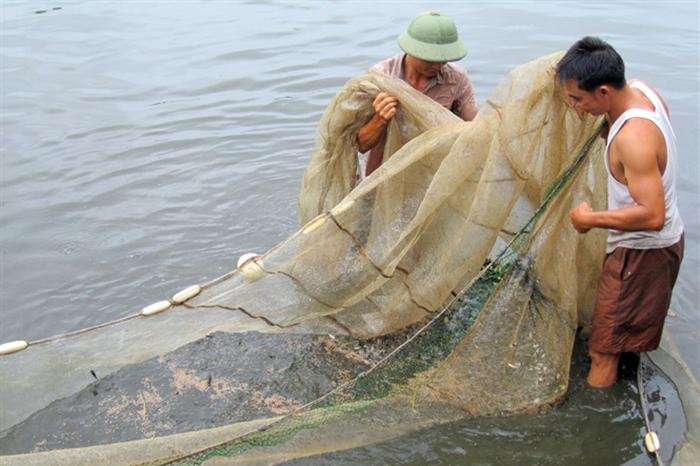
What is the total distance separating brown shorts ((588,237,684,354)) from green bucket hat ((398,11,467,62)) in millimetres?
1425

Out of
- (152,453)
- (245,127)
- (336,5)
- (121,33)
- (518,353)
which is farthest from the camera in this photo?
(336,5)

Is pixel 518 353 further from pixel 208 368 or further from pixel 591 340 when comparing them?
pixel 208 368

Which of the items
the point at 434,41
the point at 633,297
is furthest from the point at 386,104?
the point at 633,297

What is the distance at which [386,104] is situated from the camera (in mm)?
3844

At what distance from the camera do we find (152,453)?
2.97 m

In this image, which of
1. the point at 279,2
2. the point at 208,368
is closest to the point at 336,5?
the point at 279,2

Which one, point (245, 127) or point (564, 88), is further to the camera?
point (245, 127)

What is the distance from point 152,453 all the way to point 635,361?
262 cm

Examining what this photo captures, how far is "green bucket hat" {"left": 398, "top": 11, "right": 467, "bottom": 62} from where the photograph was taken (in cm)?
406

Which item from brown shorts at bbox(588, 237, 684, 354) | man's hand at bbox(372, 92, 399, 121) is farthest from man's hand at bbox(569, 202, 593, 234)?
man's hand at bbox(372, 92, 399, 121)

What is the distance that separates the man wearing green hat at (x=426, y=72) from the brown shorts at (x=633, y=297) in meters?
1.40

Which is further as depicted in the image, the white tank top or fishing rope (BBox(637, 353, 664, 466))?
fishing rope (BBox(637, 353, 664, 466))

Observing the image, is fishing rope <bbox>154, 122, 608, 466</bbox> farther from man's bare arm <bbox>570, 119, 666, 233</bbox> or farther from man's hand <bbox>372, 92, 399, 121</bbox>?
man's hand <bbox>372, 92, 399, 121</bbox>

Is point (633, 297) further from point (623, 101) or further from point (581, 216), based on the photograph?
point (623, 101)
